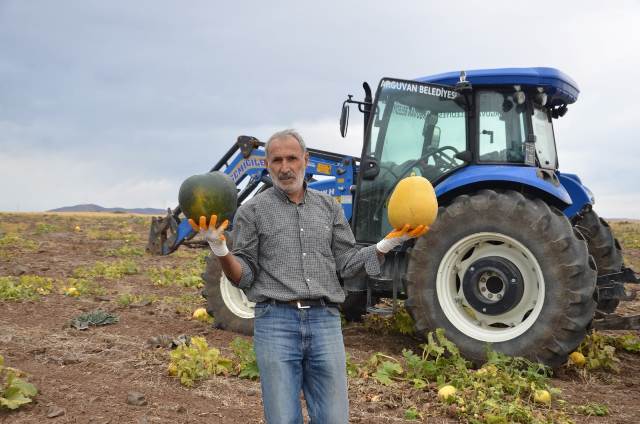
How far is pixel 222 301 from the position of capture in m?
7.52

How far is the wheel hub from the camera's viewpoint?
19.0 feet

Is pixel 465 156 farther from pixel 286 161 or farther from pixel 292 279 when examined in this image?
pixel 292 279

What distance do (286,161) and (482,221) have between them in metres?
3.21

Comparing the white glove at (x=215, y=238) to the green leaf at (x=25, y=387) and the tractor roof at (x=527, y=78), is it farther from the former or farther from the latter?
the tractor roof at (x=527, y=78)

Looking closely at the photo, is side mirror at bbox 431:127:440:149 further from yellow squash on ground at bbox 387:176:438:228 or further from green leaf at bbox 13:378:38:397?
green leaf at bbox 13:378:38:397

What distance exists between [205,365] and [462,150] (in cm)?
356

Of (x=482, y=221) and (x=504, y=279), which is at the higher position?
(x=482, y=221)

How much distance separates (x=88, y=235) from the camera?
23.2 metres

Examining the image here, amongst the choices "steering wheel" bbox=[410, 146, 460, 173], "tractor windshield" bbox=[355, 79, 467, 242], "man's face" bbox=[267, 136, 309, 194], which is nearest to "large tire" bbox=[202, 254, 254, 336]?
"tractor windshield" bbox=[355, 79, 467, 242]

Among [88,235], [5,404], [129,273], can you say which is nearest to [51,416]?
[5,404]

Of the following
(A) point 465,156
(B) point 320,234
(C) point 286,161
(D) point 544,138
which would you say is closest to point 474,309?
(A) point 465,156

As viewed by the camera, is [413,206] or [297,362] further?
[413,206]

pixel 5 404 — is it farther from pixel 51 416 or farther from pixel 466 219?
pixel 466 219

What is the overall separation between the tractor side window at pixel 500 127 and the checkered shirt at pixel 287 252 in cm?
372
